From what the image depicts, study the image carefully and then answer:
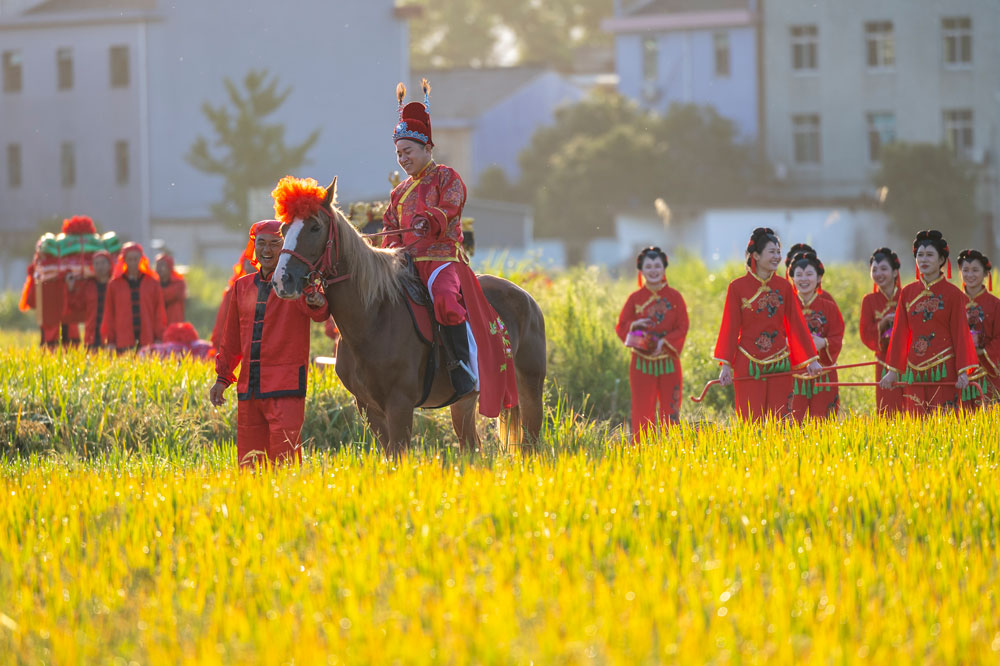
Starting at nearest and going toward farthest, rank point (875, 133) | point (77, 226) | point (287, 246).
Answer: point (287, 246)
point (77, 226)
point (875, 133)

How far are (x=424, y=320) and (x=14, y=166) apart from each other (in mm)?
44504

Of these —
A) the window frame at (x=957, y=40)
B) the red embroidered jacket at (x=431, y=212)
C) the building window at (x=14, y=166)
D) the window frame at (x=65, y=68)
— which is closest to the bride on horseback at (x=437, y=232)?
the red embroidered jacket at (x=431, y=212)

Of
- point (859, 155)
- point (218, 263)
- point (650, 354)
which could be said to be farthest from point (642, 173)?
point (650, 354)

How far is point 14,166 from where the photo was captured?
4866 cm

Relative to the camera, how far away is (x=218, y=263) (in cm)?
4412

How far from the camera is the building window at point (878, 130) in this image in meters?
45.6

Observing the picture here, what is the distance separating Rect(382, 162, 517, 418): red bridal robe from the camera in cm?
800

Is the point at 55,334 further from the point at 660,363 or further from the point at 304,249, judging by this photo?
the point at 304,249

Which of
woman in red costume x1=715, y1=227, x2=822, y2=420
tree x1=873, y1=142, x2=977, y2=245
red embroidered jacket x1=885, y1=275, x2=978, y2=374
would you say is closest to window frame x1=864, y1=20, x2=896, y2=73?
tree x1=873, y1=142, x2=977, y2=245

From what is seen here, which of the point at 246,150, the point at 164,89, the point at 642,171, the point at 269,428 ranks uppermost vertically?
the point at 164,89

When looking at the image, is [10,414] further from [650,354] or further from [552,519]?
[552,519]

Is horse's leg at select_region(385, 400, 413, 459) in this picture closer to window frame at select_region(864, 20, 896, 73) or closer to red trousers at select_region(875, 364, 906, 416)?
red trousers at select_region(875, 364, 906, 416)

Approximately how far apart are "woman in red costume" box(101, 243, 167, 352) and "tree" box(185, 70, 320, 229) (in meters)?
26.7

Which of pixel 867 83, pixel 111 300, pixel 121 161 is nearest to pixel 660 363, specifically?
pixel 111 300
